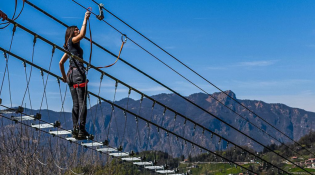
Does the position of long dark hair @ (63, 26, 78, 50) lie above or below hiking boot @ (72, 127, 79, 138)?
above

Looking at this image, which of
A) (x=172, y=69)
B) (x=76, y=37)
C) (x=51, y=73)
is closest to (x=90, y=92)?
(x=51, y=73)

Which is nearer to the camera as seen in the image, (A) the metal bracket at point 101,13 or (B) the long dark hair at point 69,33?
(B) the long dark hair at point 69,33

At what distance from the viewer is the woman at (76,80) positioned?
1750 cm

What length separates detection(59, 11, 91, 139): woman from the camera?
1750 centimetres

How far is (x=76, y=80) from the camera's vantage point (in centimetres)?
1775

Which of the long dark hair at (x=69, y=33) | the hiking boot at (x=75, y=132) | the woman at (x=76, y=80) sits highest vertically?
the long dark hair at (x=69, y=33)

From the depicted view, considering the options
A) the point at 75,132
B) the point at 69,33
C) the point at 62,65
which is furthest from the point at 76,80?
the point at 75,132

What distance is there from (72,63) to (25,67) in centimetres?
134

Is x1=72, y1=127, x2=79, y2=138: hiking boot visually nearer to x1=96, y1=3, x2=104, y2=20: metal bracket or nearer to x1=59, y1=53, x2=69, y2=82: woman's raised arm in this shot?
x1=59, y1=53, x2=69, y2=82: woman's raised arm

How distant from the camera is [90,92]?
19.5 metres

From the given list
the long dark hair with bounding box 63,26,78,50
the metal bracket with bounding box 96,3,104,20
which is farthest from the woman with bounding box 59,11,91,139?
the metal bracket with bounding box 96,3,104,20

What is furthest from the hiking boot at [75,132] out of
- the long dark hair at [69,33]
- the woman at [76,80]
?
the long dark hair at [69,33]

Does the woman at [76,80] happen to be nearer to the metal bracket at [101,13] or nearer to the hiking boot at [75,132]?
the hiking boot at [75,132]

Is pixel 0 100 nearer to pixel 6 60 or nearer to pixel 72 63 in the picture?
pixel 6 60
